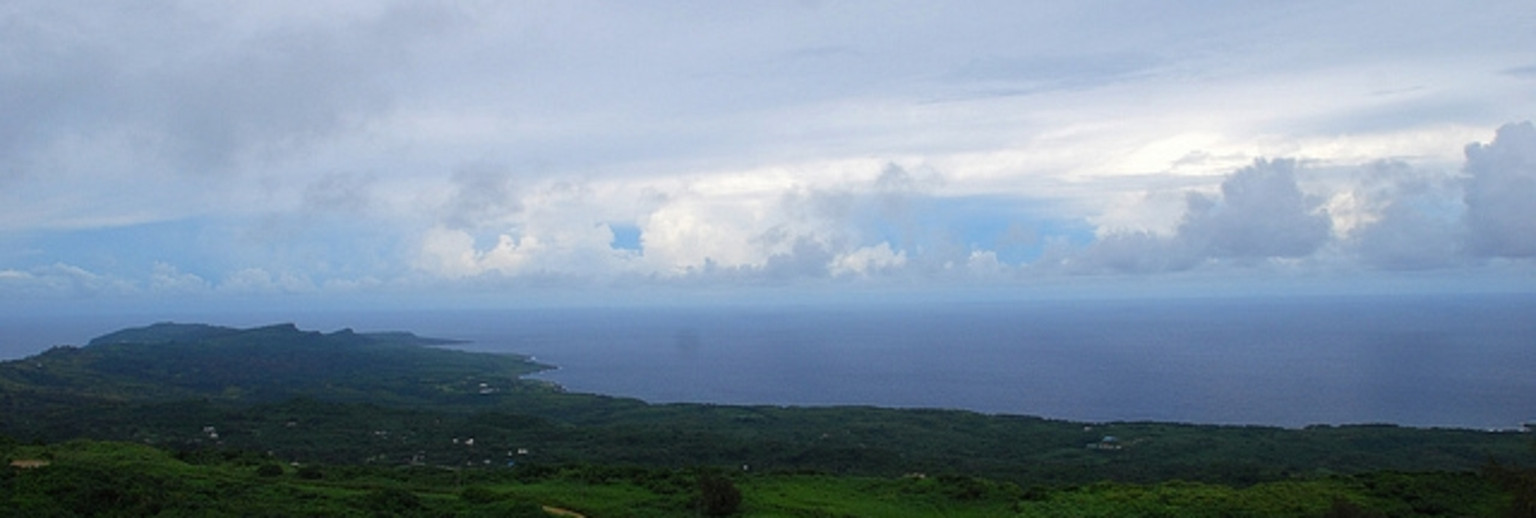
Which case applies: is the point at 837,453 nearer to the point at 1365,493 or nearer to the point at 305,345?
the point at 1365,493

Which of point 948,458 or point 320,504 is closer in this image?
point 320,504

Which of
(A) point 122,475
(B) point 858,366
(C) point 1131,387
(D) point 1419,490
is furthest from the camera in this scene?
(B) point 858,366

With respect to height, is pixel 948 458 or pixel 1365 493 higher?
pixel 1365 493

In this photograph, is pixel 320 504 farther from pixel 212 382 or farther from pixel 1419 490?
pixel 212 382

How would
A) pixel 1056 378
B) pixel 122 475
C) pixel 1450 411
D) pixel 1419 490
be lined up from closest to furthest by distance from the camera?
pixel 122 475
pixel 1419 490
pixel 1450 411
pixel 1056 378

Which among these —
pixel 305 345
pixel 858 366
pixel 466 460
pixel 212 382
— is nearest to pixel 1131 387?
pixel 858 366

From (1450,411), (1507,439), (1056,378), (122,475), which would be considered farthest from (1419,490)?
(1056,378)
